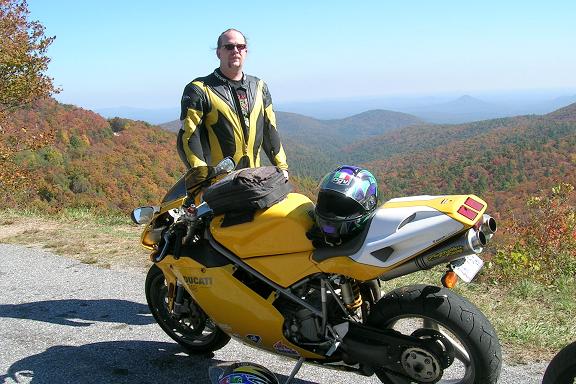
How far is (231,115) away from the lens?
4.51 m

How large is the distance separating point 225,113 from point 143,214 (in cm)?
116

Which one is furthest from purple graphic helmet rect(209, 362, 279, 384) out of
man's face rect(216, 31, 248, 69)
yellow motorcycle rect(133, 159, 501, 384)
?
man's face rect(216, 31, 248, 69)

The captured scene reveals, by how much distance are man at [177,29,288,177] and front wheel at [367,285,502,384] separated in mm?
1864

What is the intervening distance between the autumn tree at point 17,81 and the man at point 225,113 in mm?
14199

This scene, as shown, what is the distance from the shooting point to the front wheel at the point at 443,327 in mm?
2715

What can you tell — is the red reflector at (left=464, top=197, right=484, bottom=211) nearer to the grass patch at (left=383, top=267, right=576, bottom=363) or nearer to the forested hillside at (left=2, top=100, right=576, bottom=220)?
the grass patch at (left=383, top=267, right=576, bottom=363)

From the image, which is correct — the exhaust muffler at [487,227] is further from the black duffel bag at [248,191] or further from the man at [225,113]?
the man at [225,113]

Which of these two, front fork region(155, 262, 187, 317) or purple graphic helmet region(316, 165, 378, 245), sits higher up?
purple graphic helmet region(316, 165, 378, 245)

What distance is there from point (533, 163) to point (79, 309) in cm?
8306

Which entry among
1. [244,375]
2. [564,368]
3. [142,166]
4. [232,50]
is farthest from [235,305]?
[142,166]

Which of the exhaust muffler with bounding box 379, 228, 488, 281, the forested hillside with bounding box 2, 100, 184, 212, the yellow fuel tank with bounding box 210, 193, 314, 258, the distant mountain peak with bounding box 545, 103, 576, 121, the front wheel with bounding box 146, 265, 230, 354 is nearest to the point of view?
the exhaust muffler with bounding box 379, 228, 488, 281

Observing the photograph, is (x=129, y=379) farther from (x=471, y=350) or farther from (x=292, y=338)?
(x=471, y=350)

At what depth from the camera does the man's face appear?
440cm

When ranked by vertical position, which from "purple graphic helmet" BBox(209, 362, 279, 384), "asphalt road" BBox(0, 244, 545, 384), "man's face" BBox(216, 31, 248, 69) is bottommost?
"asphalt road" BBox(0, 244, 545, 384)
